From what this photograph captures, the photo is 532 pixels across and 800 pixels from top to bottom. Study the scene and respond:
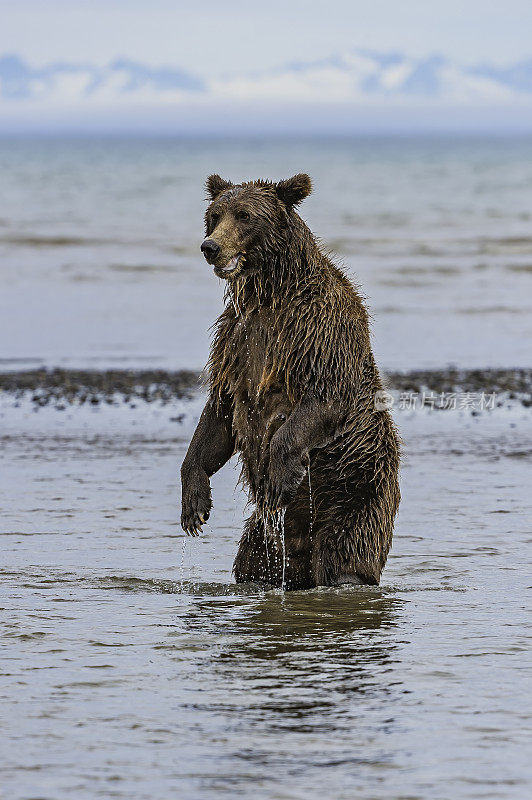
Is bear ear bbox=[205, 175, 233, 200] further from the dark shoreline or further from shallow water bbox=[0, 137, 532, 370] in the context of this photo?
the dark shoreline

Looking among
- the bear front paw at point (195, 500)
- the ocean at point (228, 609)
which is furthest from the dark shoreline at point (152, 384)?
the bear front paw at point (195, 500)

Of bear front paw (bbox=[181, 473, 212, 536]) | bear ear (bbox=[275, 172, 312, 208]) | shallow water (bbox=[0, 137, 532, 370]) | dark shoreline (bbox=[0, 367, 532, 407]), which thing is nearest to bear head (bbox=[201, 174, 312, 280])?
bear ear (bbox=[275, 172, 312, 208])

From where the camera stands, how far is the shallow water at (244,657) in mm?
4020

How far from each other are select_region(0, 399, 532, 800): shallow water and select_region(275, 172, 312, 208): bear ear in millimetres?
1869

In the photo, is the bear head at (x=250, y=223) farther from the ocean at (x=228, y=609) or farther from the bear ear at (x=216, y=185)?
the ocean at (x=228, y=609)

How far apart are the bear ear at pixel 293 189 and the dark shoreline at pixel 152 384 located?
6.62m

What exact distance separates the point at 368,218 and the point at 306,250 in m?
36.6

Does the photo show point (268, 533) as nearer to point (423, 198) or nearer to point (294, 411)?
point (294, 411)

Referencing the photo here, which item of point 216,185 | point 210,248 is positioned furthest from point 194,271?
point 210,248

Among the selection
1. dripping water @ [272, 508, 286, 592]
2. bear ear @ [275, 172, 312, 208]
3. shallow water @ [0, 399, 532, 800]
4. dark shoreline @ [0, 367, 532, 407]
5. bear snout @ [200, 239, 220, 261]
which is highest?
bear ear @ [275, 172, 312, 208]

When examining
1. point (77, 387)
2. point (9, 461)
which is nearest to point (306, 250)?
point (9, 461)

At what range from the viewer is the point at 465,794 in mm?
3852

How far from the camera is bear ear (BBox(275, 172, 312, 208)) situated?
6.54m

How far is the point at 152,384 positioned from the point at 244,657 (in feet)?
29.6
